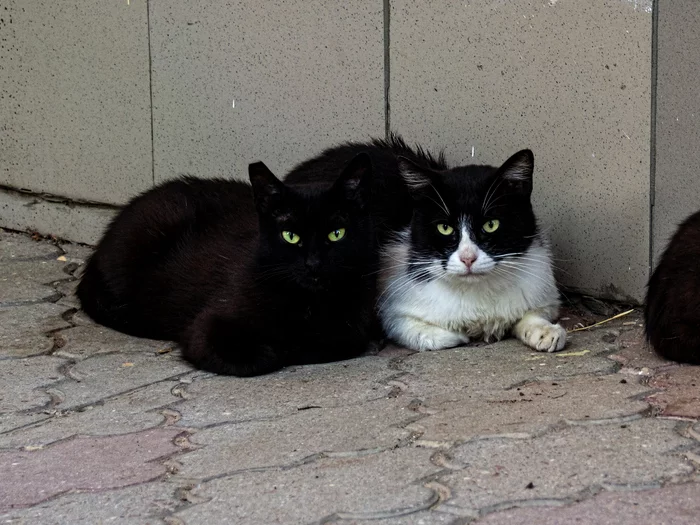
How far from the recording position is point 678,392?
11.9 feet

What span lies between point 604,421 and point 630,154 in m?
1.61

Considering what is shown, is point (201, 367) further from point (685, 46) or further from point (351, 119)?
point (685, 46)

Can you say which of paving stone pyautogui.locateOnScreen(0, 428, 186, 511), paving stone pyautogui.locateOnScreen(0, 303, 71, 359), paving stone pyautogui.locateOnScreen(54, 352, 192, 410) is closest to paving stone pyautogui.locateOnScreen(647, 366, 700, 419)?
paving stone pyautogui.locateOnScreen(0, 428, 186, 511)

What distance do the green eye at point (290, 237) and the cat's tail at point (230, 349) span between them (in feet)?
1.22

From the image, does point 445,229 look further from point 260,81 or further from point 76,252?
point 76,252

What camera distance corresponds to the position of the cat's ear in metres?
4.48

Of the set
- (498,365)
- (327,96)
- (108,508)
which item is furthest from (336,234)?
(108,508)

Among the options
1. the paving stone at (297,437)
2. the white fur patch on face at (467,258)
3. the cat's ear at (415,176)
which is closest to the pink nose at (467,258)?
the white fur patch on face at (467,258)

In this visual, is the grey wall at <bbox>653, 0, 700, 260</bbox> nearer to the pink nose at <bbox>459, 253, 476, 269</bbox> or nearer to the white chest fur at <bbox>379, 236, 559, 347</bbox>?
the white chest fur at <bbox>379, 236, 559, 347</bbox>

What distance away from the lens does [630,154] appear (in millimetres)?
4625

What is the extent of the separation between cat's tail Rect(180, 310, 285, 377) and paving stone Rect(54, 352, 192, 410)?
12cm

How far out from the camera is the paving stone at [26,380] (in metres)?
4.01

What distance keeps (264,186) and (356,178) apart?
376 millimetres

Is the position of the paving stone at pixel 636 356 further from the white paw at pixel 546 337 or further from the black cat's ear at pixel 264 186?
the black cat's ear at pixel 264 186
